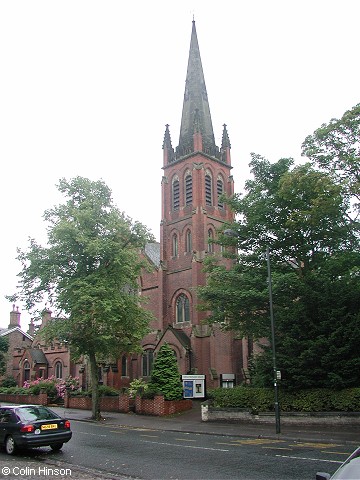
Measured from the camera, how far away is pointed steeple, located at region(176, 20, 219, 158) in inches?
1806

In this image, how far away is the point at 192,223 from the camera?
4191 centimetres

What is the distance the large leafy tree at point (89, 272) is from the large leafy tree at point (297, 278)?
16.9 feet

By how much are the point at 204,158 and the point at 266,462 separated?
3577 cm

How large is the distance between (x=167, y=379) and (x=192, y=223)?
50.9 ft

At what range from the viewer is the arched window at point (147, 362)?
1657 inches

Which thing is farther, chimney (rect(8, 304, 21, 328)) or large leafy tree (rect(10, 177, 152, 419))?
chimney (rect(8, 304, 21, 328))

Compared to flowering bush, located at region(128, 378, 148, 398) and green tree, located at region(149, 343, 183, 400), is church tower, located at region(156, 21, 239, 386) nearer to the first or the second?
flowering bush, located at region(128, 378, 148, 398)

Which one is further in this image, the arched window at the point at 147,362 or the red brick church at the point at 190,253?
the arched window at the point at 147,362

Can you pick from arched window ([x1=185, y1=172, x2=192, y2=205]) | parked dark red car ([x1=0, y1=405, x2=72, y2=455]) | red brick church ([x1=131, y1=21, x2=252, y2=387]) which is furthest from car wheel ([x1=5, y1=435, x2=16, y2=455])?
arched window ([x1=185, y1=172, x2=192, y2=205])

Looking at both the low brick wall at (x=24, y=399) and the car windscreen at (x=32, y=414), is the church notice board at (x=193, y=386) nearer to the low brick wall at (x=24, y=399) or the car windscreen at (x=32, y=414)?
the low brick wall at (x=24, y=399)

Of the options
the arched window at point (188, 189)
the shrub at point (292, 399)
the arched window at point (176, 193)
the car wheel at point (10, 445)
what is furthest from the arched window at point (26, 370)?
the car wheel at point (10, 445)

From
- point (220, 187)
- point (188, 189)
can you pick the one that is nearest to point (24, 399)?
point (188, 189)

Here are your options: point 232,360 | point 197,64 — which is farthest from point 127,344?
point 197,64

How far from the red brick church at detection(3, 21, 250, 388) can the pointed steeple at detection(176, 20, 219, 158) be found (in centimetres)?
10
